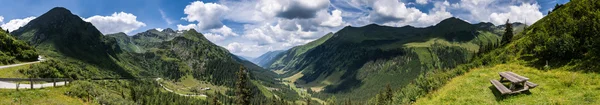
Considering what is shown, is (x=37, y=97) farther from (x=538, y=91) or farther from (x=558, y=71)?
(x=558, y=71)

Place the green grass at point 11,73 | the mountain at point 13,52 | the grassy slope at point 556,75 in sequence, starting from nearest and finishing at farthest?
the grassy slope at point 556,75 → the green grass at point 11,73 → the mountain at point 13,52

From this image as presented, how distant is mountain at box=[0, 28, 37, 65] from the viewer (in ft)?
198

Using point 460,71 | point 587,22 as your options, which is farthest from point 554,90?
point 460,71

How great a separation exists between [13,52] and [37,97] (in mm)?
51241

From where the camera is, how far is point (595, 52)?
31953 mm

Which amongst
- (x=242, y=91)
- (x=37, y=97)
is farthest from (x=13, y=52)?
(x=242, y=91)

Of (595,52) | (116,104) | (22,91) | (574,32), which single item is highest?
(574,32)

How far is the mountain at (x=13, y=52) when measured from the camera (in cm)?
6032

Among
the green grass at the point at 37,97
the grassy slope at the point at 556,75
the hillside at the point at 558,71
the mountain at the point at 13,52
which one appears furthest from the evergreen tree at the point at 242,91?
the mountain at the point at 13,52

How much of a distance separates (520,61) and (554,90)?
65.2ft

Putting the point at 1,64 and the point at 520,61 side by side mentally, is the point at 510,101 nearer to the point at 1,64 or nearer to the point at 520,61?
the point at 520,61

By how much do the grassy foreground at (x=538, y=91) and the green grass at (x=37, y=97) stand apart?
39691 mm

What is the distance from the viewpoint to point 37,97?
101 feet

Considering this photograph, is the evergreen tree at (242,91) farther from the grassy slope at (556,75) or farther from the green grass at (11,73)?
the grassy slope at (556,75)
